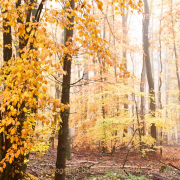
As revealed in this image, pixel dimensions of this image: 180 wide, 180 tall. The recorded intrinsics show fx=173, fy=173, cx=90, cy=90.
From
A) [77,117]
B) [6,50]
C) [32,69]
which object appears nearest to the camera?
[32,69]

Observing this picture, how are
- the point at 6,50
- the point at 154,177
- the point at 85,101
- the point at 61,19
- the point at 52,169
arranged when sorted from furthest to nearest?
1. the point at 85,101
2. the point at 52,169
3. the point at 154,177
4. the point at 6,50
5. the point at 61,19

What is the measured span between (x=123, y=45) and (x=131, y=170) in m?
7.87

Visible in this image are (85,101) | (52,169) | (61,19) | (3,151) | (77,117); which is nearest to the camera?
(61,19)

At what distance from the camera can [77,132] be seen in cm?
1270

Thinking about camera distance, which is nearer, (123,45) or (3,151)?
(3,151)

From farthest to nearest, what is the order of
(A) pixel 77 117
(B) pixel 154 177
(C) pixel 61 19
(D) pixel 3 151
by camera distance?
(A) pixel 77 117 → (B) pixel 154 177 → (D) pixel 3 151 → (C) pixel 61 19

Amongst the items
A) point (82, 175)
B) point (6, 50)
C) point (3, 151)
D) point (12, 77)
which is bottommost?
point (82, 175)

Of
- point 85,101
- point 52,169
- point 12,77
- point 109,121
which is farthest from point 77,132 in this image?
point 12,77

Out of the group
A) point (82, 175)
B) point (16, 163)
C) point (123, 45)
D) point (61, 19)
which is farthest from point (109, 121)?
point (61, 19)

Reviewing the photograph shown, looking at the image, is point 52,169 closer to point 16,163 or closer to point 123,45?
point 16,163

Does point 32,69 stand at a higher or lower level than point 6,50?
lower

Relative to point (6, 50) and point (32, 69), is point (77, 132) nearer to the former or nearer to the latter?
point (6, 50)

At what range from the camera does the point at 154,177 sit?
659 centimetres

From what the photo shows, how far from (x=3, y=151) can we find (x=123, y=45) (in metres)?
10.2
